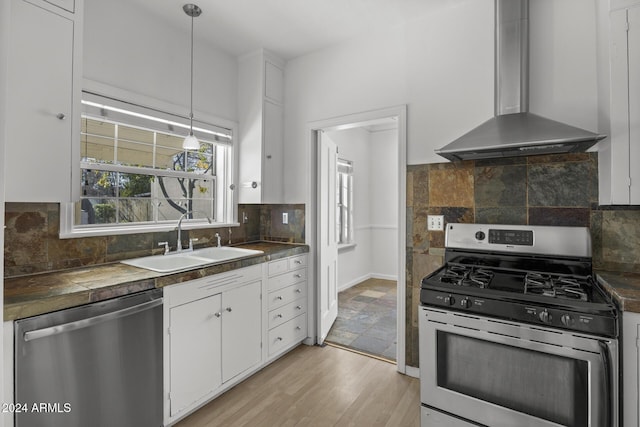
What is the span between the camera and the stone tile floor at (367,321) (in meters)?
3.06

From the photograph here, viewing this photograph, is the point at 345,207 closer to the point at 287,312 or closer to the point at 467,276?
the point at 287,312

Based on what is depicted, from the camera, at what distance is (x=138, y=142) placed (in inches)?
100

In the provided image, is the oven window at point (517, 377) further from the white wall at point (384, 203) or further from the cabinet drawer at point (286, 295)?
the white wall at point (384, 203)

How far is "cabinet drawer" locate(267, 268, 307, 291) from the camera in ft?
8.84

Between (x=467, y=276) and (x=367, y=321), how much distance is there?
193 centimetres

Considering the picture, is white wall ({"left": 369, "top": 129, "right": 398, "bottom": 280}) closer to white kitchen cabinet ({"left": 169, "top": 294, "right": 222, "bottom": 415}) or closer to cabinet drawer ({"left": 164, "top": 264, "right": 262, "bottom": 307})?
cabinet drawer ({"left": 164, "top": 264, "right": 262, "bottom": 307})

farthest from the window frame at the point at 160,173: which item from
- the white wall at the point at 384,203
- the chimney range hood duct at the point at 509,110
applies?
the white wall at the point at 384,203

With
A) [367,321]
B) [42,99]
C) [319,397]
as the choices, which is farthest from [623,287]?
[42,99]

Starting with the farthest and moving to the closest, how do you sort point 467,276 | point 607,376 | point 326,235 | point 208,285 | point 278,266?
point 326,235
point 278,266
point 208,285
point 467,276
point 607,376

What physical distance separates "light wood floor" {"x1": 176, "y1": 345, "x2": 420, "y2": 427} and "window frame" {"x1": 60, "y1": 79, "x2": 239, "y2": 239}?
136 cm

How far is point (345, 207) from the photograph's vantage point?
524cm

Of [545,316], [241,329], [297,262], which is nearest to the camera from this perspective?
[545,316]

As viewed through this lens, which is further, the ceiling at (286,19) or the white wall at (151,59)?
the ceiling at (286,19)

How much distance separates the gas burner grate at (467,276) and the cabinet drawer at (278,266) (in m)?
1.34
